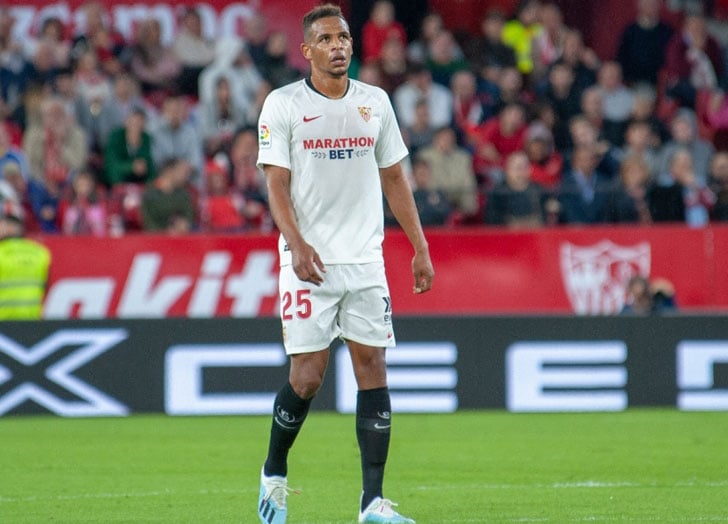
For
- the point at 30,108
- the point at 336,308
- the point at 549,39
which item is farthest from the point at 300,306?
the point at 549,39

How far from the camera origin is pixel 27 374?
12.8 m

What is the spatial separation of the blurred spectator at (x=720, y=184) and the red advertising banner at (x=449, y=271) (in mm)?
790

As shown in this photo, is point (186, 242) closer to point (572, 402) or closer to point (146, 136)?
point (146, 136)

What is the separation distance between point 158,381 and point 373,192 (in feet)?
21.0

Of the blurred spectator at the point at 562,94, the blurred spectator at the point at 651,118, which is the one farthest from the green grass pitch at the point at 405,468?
the blurred spectator at the point at 562,94

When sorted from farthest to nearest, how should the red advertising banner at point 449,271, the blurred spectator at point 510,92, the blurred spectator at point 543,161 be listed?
the blurred spectator at point 510,92 → the blurred spectator at point 543,161 → the red advertising banner at point 449,271

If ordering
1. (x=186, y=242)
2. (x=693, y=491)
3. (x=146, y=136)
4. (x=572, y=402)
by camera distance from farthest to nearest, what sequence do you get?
(x=146, y=136) → (x=186, y=242) → (x=572, y=402) → (x=693, y=491)

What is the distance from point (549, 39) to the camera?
18578mm

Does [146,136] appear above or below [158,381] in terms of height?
above

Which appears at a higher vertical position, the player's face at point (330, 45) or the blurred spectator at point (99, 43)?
the blurred spectator at point (99, 43)

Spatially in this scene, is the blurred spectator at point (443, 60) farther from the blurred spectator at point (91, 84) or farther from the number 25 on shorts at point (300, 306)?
the number 25 on shorts at point (300, 306)

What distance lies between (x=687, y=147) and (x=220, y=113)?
A: 5325mm

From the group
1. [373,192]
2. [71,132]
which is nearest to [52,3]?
[71,132]

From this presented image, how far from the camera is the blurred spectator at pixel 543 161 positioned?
53.1 feet
